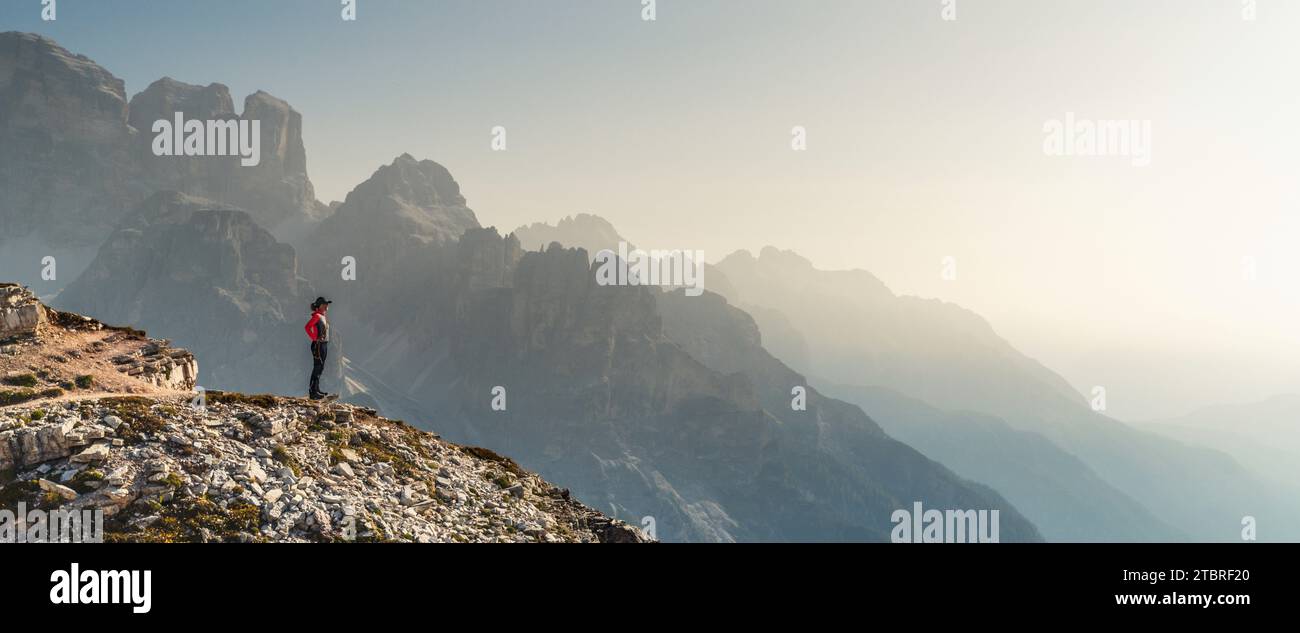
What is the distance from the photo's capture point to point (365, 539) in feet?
70.4

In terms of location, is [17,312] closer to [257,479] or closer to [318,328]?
[318,328]

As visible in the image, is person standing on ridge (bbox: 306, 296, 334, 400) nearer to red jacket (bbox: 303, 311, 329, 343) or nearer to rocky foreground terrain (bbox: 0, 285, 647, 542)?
red jacket (bbox: 303, 311, 329, 343)

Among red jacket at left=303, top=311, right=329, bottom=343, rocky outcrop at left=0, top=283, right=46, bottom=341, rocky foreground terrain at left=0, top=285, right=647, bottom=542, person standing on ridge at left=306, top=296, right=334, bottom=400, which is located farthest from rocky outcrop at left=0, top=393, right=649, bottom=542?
rocky outcrop at left=0, top=283, right=46, bottom=341

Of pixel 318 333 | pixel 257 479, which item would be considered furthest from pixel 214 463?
pixel 318 333

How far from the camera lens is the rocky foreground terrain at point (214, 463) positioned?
66.0 ft

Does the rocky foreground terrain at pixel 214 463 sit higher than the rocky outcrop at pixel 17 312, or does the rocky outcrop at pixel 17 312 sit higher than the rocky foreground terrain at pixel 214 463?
the rocky outcrop at pixel 17 312

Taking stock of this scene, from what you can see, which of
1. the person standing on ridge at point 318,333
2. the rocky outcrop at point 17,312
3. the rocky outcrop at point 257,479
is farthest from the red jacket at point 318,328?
the rocky outcrop at point 17,312

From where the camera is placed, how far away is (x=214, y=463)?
22469mm

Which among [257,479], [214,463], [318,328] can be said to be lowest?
[257,479]

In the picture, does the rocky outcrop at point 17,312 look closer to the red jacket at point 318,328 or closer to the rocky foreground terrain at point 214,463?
the rocky foreground terrain at point 214,463
